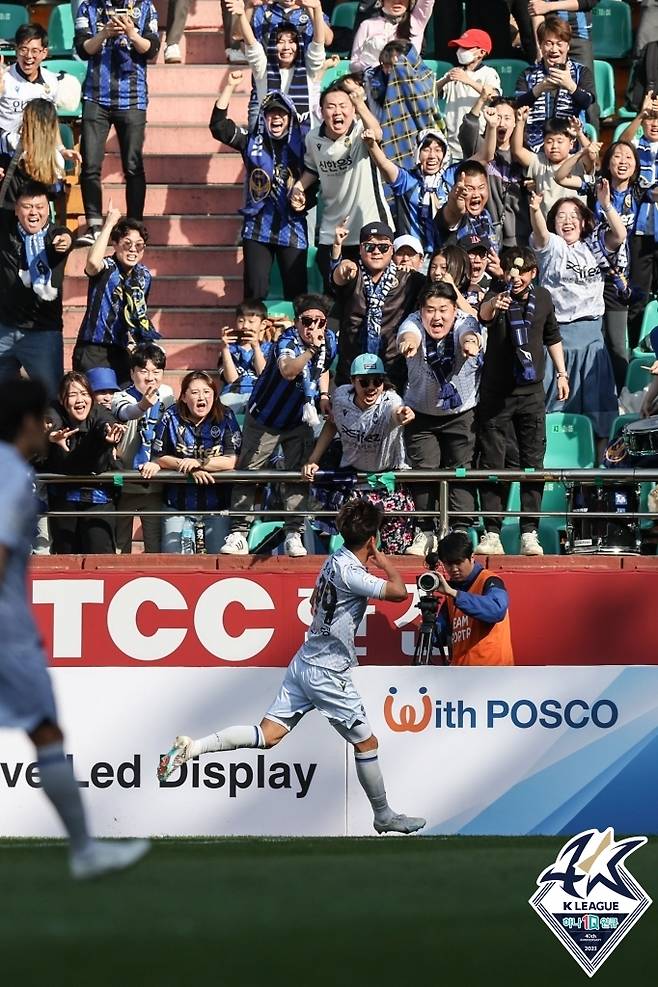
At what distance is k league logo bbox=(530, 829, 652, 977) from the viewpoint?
7055mm

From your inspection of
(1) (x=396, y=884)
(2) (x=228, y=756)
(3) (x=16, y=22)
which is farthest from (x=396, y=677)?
(3) (x=16, y=22)

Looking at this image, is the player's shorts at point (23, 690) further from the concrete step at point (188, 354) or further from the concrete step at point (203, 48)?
the concrete step at point (203, 48)

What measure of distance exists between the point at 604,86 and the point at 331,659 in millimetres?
8565

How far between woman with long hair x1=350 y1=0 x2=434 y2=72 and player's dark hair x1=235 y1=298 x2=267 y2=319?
3.21m

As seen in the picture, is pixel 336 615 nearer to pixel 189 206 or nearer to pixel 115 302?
pixel 115 302

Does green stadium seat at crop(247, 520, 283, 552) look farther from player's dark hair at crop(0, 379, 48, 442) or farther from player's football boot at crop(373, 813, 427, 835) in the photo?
player's dark hair at crop(0, 379, 48, 442)

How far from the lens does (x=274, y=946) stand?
6398 mm

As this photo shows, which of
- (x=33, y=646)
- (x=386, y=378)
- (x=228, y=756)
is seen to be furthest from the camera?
(x=386, y=378)

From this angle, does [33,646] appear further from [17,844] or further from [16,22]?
[16,22]

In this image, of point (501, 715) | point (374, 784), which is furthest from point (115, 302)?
point (374, 784)

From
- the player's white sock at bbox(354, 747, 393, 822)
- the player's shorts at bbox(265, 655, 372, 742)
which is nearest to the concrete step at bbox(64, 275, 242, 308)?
the player's shorts at bbox(265, 655, 372, 742)

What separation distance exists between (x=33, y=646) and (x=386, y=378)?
18.9 ft

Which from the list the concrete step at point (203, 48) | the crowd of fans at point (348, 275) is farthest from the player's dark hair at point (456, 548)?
the concrete step at point (203, 48)

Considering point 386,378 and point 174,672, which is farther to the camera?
point 386,378
